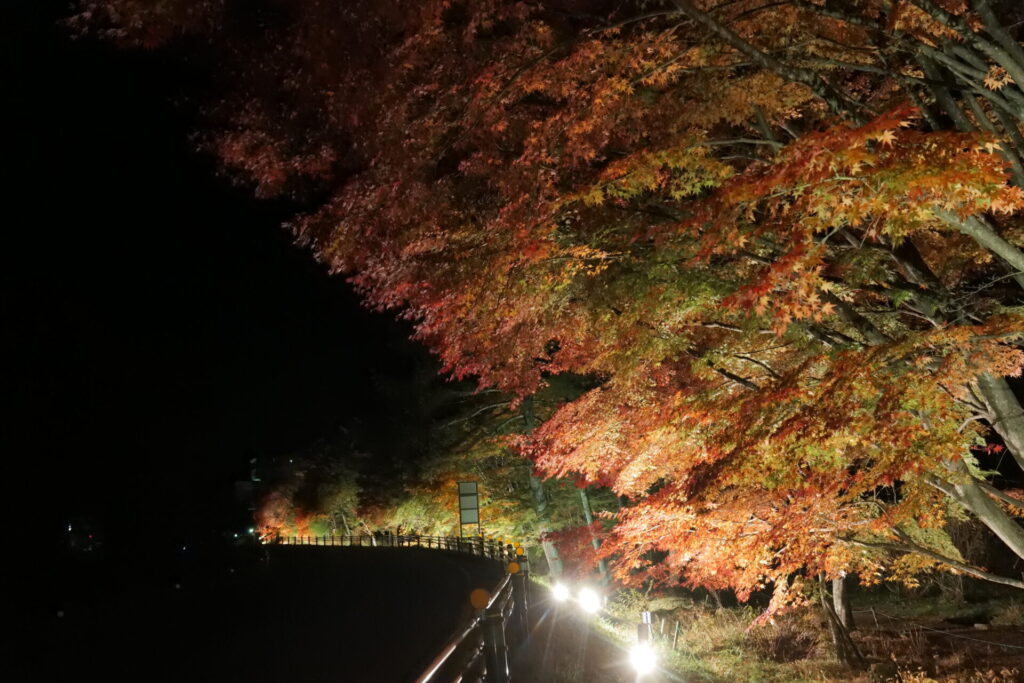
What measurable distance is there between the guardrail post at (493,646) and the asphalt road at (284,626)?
863mm

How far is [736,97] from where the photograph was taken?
27.7ft

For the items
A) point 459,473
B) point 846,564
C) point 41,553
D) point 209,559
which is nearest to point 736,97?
point 846,564

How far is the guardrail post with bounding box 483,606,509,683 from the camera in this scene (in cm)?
636

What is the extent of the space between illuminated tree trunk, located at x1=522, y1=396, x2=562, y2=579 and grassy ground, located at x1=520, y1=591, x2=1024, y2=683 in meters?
4.38

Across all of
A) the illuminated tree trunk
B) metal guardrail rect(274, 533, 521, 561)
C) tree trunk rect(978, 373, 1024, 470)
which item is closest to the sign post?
metal guardrail rect(274, 533, 521, 561)

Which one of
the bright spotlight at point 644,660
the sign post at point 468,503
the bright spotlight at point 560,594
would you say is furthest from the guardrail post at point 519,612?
the sign post at point 468,503

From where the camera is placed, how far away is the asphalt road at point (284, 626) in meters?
13.7

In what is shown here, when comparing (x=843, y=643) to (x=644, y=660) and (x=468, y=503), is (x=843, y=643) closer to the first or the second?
(x=644, y=660)

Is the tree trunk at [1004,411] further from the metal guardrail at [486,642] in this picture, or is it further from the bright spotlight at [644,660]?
the metal guardrail at [486,642]

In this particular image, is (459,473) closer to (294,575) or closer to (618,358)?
(294,575)

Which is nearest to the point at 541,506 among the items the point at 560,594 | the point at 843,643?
the point at 560,594

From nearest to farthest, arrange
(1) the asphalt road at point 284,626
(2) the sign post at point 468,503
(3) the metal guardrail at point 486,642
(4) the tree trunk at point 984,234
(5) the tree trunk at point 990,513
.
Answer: (3) the metal guardrail at point 486,642 < (4) the tree trunk at point 984,234 < (5) the tree trunk at point 990,513 < (1) the asphalt road at point 284,626 < (2) the sign post at point 468,503

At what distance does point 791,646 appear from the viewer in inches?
649

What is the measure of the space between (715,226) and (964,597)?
22158 millimetres
